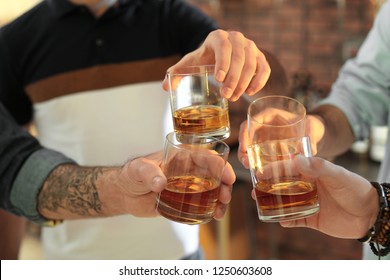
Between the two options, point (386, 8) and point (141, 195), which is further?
point (386, 8)

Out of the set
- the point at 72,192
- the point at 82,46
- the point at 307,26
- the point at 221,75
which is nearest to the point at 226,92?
the point at 221,75

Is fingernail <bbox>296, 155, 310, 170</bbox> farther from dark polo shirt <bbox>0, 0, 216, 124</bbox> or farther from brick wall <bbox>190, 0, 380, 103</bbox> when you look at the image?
brick wall <bbox>190, 0, 380, 103</bbox>

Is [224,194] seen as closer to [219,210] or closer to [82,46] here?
[219,210]

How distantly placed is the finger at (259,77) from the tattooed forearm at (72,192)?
239 mm

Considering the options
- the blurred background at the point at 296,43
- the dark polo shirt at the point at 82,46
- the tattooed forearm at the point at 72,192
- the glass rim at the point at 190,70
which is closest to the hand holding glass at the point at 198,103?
the glass rim at the point at 190,70

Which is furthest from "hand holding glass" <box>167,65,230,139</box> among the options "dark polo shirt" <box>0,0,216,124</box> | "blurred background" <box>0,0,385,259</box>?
"blurred background" <box>0,0,385,259</box>

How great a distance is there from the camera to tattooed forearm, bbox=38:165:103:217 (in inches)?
29.2

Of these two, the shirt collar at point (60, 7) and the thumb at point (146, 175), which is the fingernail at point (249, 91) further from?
the shirt collar at point (60, 7)

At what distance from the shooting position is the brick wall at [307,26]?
1875 mm

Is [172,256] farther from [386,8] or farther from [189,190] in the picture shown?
[386,8]

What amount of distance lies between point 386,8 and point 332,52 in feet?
3.27

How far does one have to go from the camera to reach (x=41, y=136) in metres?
1.00
